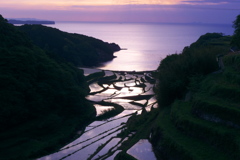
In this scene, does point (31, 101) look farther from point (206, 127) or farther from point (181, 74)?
point (206, 127)

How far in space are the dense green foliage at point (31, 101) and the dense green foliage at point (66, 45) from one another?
25.3m

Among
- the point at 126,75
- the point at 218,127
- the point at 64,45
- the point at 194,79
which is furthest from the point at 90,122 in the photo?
the point at 64,45

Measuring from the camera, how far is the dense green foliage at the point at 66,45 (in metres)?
49.4

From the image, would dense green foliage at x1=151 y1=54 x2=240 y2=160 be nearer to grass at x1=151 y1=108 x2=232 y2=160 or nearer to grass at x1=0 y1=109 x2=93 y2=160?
grass at x1=151 y1=108 x2=232 y2=160

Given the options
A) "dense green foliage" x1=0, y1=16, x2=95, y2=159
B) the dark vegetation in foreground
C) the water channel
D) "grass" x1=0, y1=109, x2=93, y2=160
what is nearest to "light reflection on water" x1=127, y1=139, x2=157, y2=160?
the water channel

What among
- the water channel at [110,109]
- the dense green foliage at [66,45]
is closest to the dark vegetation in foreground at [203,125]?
the water channel at [110,109]

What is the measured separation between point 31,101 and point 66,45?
3408cm

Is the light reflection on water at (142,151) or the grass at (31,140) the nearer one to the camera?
the light reflection on water at (142,151)

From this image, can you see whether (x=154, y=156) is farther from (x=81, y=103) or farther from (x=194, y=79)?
(x=81, y=103)

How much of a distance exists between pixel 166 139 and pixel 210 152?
211cm

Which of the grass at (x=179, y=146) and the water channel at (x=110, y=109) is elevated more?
the grass at (x=179, y=146)

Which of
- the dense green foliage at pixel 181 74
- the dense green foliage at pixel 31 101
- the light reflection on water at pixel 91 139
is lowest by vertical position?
the light reflection on water at pixel 91 139

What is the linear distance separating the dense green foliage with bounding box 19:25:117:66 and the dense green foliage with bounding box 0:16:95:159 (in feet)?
83.1

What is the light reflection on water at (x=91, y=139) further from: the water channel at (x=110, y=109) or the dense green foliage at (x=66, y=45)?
the dense green foliage at (x=66, y=45)
